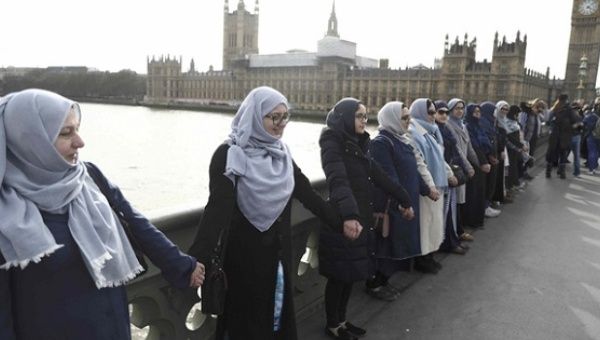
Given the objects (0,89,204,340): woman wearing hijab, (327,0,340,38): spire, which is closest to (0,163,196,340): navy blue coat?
(0,89,204,340): woman wearing hijab

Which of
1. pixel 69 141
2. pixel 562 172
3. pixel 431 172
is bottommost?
pixel 562 172

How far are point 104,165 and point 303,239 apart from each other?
79.4 feet

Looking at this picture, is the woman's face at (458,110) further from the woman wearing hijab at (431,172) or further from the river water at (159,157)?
the river water at (159,157)

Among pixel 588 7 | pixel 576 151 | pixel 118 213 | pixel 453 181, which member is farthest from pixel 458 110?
pixel 588 7

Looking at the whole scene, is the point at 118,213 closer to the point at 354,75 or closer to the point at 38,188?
the point at 38,188

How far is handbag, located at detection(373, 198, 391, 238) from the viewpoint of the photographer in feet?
10.1

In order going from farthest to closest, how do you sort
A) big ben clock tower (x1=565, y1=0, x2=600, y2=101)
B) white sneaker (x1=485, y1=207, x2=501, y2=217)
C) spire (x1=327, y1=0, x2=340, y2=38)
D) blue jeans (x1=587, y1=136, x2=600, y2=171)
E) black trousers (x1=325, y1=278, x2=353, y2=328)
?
1. spire (x1=327, y1=0, x2=340, y2=38)
2. big ben clock tower (x1=565, y1=0, x2=600, y2=101)
3. blue jeans (x1=587, y1=136, x2=600, y2=171)
4. white sneaker (x1=485, y1=207, x2=501, y2=217)
5. black trousers (x1=325, y1=278, x2=353, y2=328)

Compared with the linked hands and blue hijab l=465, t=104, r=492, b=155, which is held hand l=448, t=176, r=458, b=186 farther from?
the linked hands

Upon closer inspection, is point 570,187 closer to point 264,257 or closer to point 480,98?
point 264,257

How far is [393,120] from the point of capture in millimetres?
3168

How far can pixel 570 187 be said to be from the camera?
718cm

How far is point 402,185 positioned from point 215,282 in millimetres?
1746

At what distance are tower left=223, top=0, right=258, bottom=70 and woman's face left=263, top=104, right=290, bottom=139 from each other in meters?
93.0

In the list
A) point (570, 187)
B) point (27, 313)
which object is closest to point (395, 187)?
point (27, 313)
